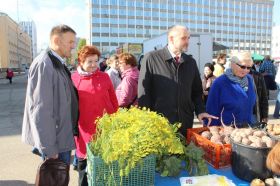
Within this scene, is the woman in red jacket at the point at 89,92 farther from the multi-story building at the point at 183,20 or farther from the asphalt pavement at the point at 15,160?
the multi-story building at the point at 183,20

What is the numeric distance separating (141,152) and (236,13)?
411 ft

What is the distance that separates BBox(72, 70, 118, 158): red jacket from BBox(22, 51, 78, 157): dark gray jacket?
30.7 inches

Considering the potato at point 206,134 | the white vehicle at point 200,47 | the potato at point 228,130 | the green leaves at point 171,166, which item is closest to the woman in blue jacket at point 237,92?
the potato at point 228,130

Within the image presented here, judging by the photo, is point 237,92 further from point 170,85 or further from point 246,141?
point 246,141

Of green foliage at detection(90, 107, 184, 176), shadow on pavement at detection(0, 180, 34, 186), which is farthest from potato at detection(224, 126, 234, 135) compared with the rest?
shadow on pavement at detection(0, 180, 34, 186)

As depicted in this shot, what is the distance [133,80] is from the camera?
180 inches

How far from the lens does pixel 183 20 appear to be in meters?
110

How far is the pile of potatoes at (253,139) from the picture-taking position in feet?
6.02

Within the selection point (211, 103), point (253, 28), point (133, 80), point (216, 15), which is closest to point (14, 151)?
point (133, 80)

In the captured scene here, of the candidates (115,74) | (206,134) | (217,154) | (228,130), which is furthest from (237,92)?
(115,74)

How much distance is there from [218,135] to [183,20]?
112115 mm

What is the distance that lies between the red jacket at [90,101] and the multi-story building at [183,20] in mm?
98420

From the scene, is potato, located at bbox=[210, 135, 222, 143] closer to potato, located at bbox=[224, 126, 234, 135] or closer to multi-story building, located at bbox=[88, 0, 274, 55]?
potato, located at bbox=[224, 126, 234, 135]

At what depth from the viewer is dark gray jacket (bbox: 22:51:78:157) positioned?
235 cm
